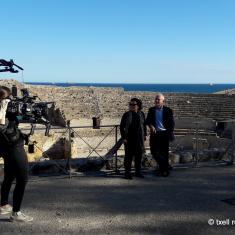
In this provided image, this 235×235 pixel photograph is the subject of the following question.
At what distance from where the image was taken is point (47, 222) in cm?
472

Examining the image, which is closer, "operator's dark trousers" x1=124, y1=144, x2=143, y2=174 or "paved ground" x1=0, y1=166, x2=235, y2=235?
"paved ground" x1=0, y1=166, x2=235, y2=235

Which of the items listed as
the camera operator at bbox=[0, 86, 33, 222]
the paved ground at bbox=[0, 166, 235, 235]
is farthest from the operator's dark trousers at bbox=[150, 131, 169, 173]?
the camera operator at bbox=[0, 86, 33, 222]

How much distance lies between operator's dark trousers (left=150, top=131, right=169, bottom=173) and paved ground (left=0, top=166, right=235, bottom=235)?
0.22 m

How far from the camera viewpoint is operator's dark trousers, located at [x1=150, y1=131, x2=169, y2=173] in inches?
273

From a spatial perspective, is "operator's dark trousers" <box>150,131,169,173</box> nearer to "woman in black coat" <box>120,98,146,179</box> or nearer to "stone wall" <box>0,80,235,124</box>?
"woman in black coat" <box>120,98,146,179</box>

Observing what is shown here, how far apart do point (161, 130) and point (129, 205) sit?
192 centimetres

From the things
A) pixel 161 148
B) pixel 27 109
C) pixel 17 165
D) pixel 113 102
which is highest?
pixel 27 109

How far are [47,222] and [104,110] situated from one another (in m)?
33.7

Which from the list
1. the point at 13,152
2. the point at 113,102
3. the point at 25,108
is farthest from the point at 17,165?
the point at 113,102

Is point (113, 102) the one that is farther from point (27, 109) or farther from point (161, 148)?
point (27, 109)

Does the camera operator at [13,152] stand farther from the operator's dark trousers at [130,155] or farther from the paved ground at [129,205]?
the operator's dark trousers at [130,155]

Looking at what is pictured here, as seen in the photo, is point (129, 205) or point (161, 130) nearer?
point (129, 205)

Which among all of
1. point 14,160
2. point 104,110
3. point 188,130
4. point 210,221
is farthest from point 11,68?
point 104,110

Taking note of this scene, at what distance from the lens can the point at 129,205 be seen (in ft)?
17.6
